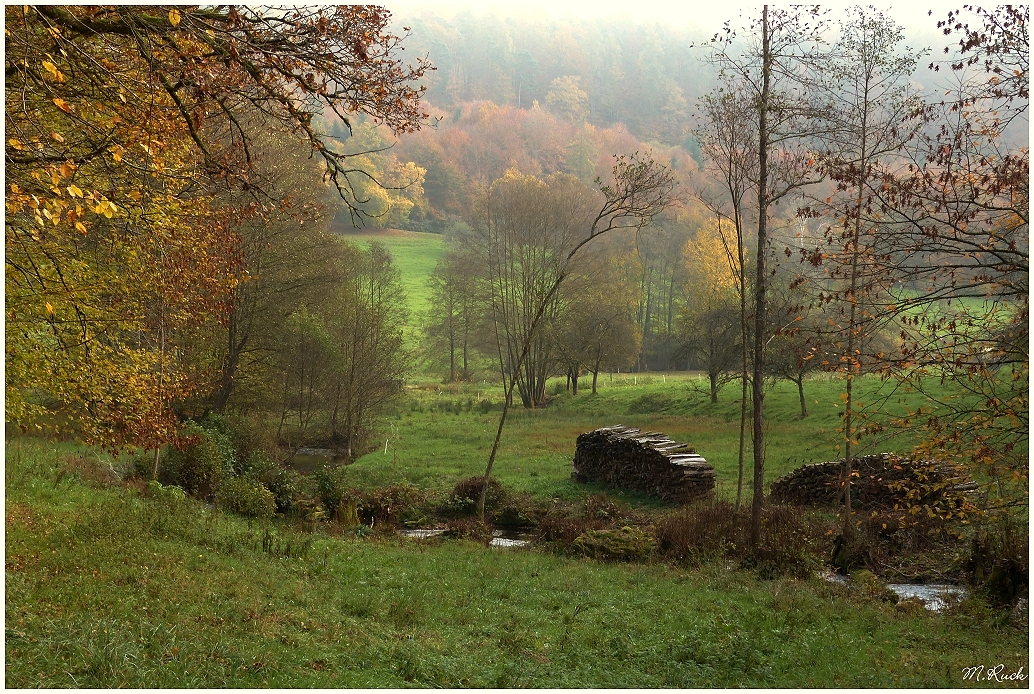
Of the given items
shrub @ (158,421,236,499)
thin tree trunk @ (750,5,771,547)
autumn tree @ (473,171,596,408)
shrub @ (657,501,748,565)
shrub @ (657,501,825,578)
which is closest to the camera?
shrub @ (657,501,825,578)

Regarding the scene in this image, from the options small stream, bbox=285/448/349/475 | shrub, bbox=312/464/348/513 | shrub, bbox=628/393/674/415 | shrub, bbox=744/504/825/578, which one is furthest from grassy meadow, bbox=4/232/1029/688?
shrub, bbox=628/393/674/415

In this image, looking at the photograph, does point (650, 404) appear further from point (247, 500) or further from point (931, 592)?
point (931, 592)

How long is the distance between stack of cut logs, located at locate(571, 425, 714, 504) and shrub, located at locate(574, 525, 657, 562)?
3718mm

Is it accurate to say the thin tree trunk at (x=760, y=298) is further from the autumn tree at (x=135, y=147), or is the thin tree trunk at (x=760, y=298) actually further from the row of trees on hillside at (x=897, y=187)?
the autumn tree at (x=135, y=147)

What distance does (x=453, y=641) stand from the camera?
766 cm

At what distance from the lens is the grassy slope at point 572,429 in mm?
21844

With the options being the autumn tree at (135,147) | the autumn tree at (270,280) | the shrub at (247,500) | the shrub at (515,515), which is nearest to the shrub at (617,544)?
the shrub at (515,515)

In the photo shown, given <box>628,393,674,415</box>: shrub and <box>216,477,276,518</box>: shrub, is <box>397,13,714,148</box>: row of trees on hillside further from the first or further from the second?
<box>216,477,276,518</box>: shrub

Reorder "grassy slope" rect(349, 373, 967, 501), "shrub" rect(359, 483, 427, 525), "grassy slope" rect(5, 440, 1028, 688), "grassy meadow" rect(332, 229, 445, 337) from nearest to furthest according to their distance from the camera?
1. "grassy slope" rect(5, 440, 1028, 688)
2. "shrub" rect(359, 483, 427, 525)
3. "grassy slope" rect(349, 373, 967, 501)
4. "grassy meadow" rect(332, 229, 445, 337)

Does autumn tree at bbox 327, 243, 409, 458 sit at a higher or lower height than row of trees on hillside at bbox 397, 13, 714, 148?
lower

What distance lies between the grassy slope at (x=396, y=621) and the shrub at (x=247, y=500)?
296 cm

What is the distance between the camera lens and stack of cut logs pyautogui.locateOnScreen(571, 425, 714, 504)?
58.7ft

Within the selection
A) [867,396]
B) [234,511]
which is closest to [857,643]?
[234,511]

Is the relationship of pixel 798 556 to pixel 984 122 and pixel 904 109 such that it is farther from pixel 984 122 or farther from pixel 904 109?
pixel 904 109
